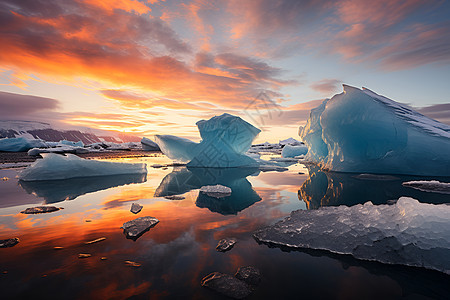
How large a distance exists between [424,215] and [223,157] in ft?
27.2

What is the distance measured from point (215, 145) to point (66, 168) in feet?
19.1

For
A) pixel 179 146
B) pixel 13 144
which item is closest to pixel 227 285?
pixel 179 146

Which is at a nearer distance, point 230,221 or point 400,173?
Result: point 230,221

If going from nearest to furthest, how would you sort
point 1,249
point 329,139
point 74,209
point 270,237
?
point 1,249, point 270,237, point 74,209, point 329,139

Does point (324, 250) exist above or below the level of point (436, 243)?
below

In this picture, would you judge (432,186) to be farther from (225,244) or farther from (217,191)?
(225,244)

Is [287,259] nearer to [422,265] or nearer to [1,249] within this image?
[422,265]

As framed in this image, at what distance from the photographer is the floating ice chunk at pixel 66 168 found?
18.2 feet

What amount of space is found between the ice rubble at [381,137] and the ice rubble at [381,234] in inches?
229

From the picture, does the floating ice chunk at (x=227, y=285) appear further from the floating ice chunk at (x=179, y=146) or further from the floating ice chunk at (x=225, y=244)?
the floating ice chunk at (x=179, y=146)

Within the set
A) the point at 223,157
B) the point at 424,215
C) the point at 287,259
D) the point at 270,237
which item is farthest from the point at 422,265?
the point at 223,157

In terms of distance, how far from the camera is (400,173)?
6.99 metres

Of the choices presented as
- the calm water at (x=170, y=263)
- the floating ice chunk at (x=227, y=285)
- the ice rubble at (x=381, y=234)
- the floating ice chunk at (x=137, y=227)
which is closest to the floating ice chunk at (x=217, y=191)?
the calm water at (x=170, y=263)

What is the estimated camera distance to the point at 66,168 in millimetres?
5934
